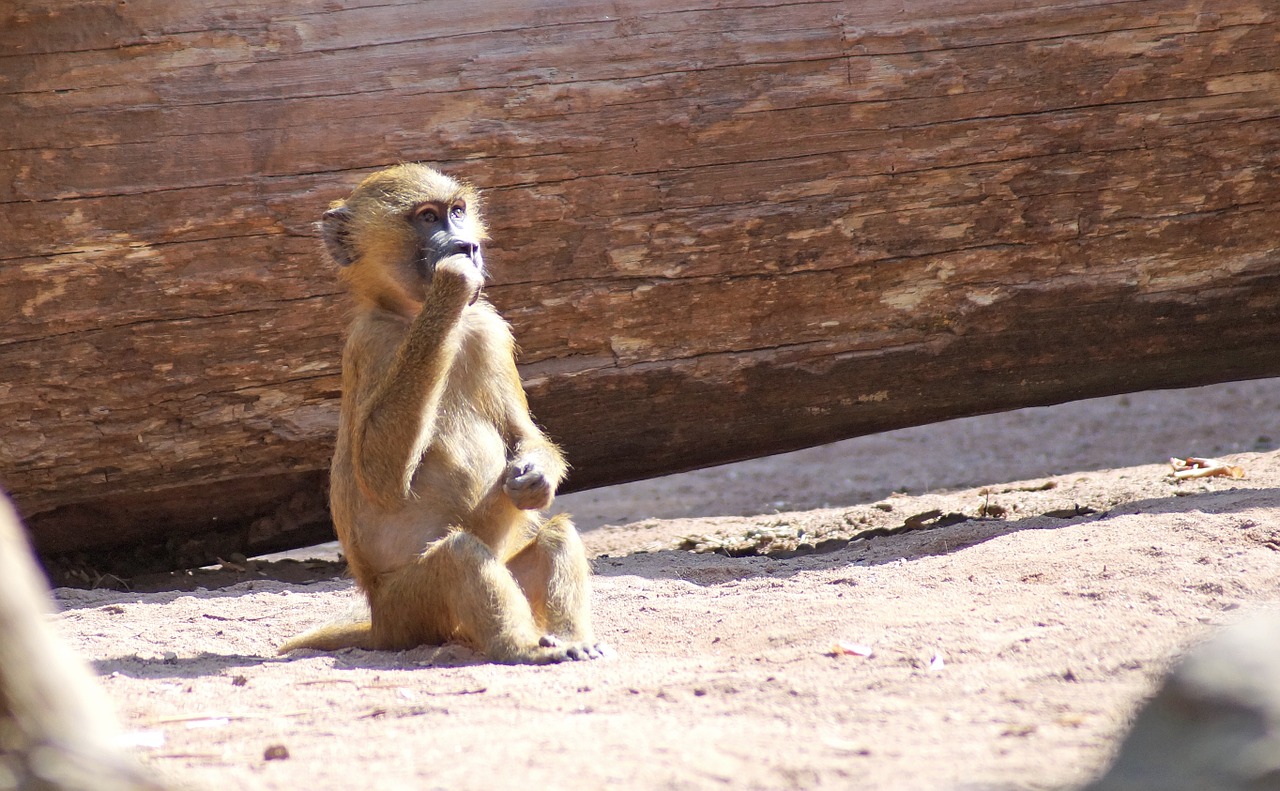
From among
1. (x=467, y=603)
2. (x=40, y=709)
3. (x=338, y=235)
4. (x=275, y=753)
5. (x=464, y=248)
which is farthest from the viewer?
(x=338, y=235)

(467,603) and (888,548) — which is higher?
(467,603)

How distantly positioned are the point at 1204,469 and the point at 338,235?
4977 millimetres

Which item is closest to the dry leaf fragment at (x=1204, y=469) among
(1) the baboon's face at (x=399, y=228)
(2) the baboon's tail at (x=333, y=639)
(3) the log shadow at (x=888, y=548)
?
(3) the log shadow at (x=888, y=548)

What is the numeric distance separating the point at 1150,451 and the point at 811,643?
6333 mm

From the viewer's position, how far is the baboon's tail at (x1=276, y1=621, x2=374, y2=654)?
451 cm

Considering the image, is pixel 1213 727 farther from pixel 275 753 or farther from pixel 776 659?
pixel 275 753

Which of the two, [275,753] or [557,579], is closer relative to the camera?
[275,753]

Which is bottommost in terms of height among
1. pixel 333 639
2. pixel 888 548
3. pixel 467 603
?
pixel 888 548

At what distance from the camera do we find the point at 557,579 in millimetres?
4367

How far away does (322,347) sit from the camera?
5516 millimetres

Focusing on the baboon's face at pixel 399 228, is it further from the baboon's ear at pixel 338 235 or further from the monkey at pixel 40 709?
the monkey at pixel 40 709

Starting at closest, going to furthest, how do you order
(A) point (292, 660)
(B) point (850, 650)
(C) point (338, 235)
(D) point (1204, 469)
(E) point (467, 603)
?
1. (B) point (850, 650)
2. (E) point (467, 603)
3. (A) point (292, 660)
4. (C) point (338, 235)
5. (D) point (1204, 469)

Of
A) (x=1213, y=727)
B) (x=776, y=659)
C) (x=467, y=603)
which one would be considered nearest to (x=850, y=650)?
(x=776, y=659)

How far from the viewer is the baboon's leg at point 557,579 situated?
4.32m
